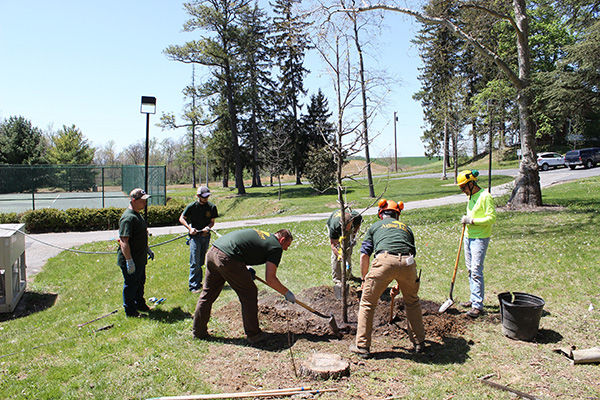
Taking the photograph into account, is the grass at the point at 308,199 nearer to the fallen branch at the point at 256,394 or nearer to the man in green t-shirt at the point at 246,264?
the man in green t-shirt at the point at 246,264

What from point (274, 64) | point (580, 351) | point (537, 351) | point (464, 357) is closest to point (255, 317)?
point (464, 357)

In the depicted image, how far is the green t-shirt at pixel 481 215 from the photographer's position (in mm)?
5605

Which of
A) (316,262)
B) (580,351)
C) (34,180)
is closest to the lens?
(580,351)

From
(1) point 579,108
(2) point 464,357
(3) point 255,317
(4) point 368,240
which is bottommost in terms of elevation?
(2) point 464,357

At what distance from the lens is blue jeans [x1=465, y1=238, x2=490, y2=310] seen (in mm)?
5695

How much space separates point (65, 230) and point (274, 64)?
27699mm

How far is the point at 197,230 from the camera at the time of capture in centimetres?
723

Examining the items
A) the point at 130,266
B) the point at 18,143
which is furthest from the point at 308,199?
the point at 18,143

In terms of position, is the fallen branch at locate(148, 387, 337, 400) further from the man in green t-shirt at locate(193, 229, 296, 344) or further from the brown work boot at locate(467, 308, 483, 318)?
the brown work boot at locate(467, 308, 483, 318)

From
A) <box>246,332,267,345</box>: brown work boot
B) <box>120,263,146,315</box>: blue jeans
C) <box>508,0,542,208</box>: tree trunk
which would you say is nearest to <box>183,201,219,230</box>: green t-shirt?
<box>120,263,146,315</box>: blue jeans

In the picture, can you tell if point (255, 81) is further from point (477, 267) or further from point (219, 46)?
point (477, 267)

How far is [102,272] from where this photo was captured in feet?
30.9

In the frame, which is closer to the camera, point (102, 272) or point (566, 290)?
point (566, 290)

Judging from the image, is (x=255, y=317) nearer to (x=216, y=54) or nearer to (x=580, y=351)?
(x=580, y=351)
